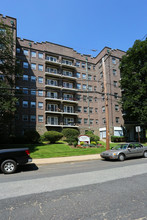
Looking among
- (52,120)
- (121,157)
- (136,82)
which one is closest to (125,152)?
(121,157)

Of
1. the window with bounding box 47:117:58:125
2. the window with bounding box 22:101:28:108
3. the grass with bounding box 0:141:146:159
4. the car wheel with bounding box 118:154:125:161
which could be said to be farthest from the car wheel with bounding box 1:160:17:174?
the window with bounding box 22:101:28:108

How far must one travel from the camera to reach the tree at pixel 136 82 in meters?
28.0

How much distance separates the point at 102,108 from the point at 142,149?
2343cm

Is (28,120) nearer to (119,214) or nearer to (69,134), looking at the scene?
(69,134)

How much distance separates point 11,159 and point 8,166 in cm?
43

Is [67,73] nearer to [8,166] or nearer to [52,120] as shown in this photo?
[52,120]

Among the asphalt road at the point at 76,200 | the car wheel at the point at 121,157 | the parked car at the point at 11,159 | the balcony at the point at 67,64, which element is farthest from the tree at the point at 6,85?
the balcony at the point at 67,64

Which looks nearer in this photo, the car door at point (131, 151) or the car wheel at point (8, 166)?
the car wheel at point (8, 166)

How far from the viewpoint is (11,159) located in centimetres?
838

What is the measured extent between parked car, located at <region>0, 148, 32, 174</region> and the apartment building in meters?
21.7

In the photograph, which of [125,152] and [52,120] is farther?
[52,120]

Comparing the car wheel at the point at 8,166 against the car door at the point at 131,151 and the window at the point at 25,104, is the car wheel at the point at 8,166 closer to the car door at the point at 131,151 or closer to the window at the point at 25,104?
the car door at the point at 131,151

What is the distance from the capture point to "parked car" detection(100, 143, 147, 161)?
1141cm

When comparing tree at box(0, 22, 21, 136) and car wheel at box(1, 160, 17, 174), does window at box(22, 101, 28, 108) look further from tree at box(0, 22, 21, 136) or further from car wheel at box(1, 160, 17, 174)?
car wheel at box(1, 160, 17, 174)
